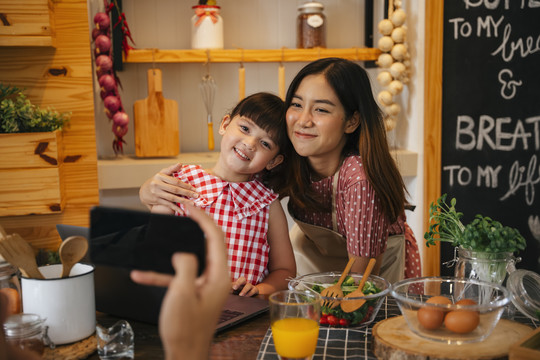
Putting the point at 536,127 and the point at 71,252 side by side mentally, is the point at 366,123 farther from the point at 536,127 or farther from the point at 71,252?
the point at 536,127

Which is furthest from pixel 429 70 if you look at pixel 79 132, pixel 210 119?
pixel 79 132

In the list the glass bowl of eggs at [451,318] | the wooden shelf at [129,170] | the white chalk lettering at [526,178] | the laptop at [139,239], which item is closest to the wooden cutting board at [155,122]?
the wooden shelf at [129,170]

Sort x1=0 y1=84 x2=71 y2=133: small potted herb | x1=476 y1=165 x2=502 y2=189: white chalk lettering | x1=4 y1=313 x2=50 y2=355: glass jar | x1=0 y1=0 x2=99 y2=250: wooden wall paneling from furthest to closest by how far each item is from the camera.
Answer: x1=476 y1=165 x2=502 y2=189: white chalk lettering < x1=0 y1=0 x2=99 y2=250: wooden wall paneling < x1=0 y1=84 x2=71 y2=133: small potted herb < x1=4 y1=313 x2=50 y2=355: glass jar

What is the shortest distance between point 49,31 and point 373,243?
1.27 m

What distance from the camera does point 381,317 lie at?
1.04 m

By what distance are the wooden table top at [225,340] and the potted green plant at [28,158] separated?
103 cm

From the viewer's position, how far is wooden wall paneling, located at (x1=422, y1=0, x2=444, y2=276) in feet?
7.99

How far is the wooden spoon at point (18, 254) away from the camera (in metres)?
0.82

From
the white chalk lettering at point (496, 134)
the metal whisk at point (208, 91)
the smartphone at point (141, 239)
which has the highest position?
the metal whisk at point (208, 91)

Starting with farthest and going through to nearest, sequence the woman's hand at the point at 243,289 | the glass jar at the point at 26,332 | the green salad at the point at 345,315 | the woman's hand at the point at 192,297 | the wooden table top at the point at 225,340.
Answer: the woman's hand at the point at 243,289, the green salad at the point at 345,315, the wooden table top at the point at 225,340, the glass jar at the point at 26,332, the woman's hand at the point at 192,297

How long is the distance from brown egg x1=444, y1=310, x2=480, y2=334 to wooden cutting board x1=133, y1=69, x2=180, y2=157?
1800mm

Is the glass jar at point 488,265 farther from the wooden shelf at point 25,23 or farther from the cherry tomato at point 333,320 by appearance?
the wooden shelf at point 25,23

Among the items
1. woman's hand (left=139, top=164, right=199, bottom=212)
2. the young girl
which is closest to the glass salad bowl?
the young girl

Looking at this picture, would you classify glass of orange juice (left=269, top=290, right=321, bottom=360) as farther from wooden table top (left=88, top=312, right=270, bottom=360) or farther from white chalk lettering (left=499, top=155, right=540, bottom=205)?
white chalk lettering (left=499, top=155, right=540, bottom=205)
